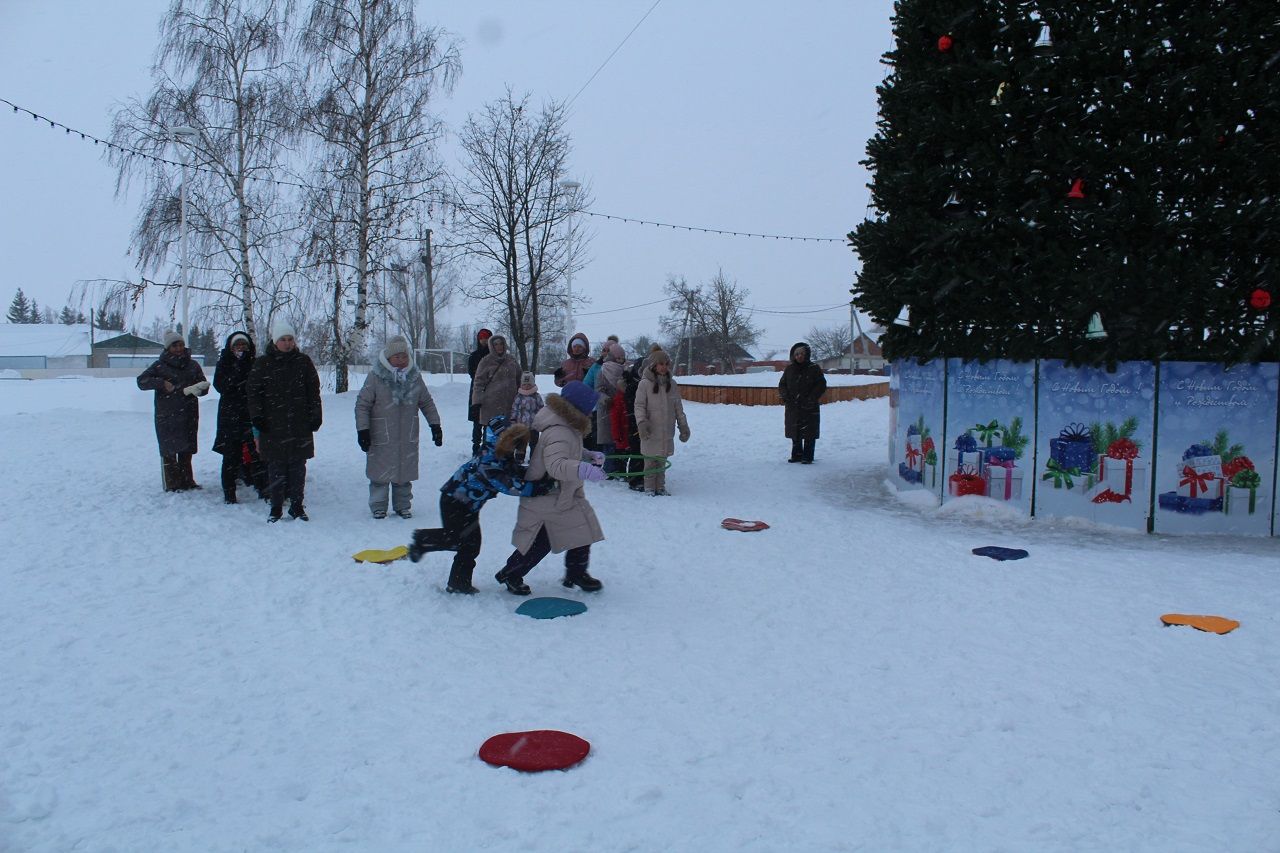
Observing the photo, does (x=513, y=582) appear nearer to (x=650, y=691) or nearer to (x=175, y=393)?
(x=650, y=691)

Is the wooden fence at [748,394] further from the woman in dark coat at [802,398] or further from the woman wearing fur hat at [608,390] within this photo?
the woman wearing fur hat at [608,390]

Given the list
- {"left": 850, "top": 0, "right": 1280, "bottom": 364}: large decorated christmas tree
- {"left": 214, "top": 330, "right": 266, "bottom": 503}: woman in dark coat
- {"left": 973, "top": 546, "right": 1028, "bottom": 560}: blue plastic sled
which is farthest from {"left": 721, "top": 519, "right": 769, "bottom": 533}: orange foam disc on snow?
{"left": 214, "top": 330, "right": 266, "bottom": 503}: woman in dark coat

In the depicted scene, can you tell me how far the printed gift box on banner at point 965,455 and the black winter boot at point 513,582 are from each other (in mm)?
5380

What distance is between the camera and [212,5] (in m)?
22.5

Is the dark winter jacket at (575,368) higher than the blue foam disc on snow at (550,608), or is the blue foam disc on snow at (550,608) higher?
the dark winter jacket at (575,368)

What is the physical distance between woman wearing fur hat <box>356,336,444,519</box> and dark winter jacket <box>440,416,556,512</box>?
2702 millimetres

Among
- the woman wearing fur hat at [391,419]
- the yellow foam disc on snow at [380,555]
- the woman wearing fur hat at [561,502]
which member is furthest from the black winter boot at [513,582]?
the woman wearing fur hat at [391,419]

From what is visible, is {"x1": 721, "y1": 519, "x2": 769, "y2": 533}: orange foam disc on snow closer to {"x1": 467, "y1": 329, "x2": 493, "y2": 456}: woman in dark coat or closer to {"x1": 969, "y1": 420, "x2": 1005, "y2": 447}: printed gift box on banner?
{"x1": 969, "y1": 420, "x2": 1005, "y2": 447}: printed gift box on banner

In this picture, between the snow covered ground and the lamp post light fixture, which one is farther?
the lamp post light fixture

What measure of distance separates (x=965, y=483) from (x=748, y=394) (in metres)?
12.0

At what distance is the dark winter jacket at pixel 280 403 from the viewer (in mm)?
8602

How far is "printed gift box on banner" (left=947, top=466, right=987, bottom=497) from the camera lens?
966 cm

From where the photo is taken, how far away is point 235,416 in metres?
9.21

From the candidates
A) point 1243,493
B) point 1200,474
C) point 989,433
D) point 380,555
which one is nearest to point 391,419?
point 380,555
